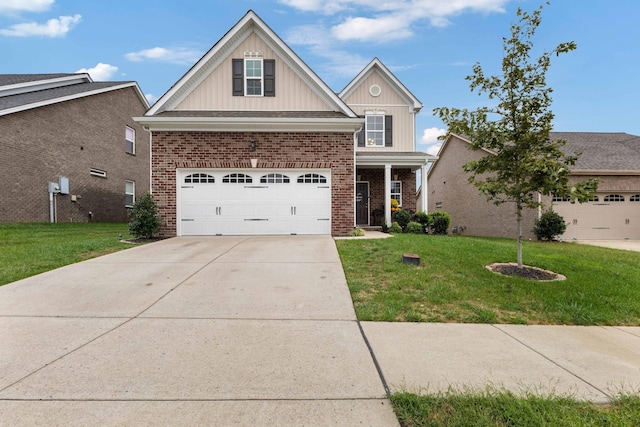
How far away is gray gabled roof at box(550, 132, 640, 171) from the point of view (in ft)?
50.8

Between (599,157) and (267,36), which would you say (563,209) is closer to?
(599,157)

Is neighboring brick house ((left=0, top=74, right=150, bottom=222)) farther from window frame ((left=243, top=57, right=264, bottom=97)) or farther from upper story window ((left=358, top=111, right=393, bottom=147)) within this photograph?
upper story window ((left=358, top=111, right=393, bottom=147))

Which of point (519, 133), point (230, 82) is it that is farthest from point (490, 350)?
point (230, 82)

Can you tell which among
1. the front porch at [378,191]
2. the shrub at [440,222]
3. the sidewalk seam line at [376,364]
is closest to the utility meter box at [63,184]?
the front porch at [378,191]

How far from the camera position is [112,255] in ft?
26.2

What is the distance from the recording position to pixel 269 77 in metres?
12.3

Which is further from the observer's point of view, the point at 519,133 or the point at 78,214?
the point at 78,214

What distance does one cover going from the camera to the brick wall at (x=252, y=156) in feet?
36.7

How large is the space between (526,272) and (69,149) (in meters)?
19.0

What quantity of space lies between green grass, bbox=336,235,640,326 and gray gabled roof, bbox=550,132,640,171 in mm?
9671

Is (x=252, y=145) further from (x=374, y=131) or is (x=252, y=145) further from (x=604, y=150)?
(x=604, y=150)

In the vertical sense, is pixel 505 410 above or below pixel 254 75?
below

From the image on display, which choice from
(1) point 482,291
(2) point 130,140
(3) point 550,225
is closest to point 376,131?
(3) point 550,225

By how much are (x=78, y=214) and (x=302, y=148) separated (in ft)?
41.6
